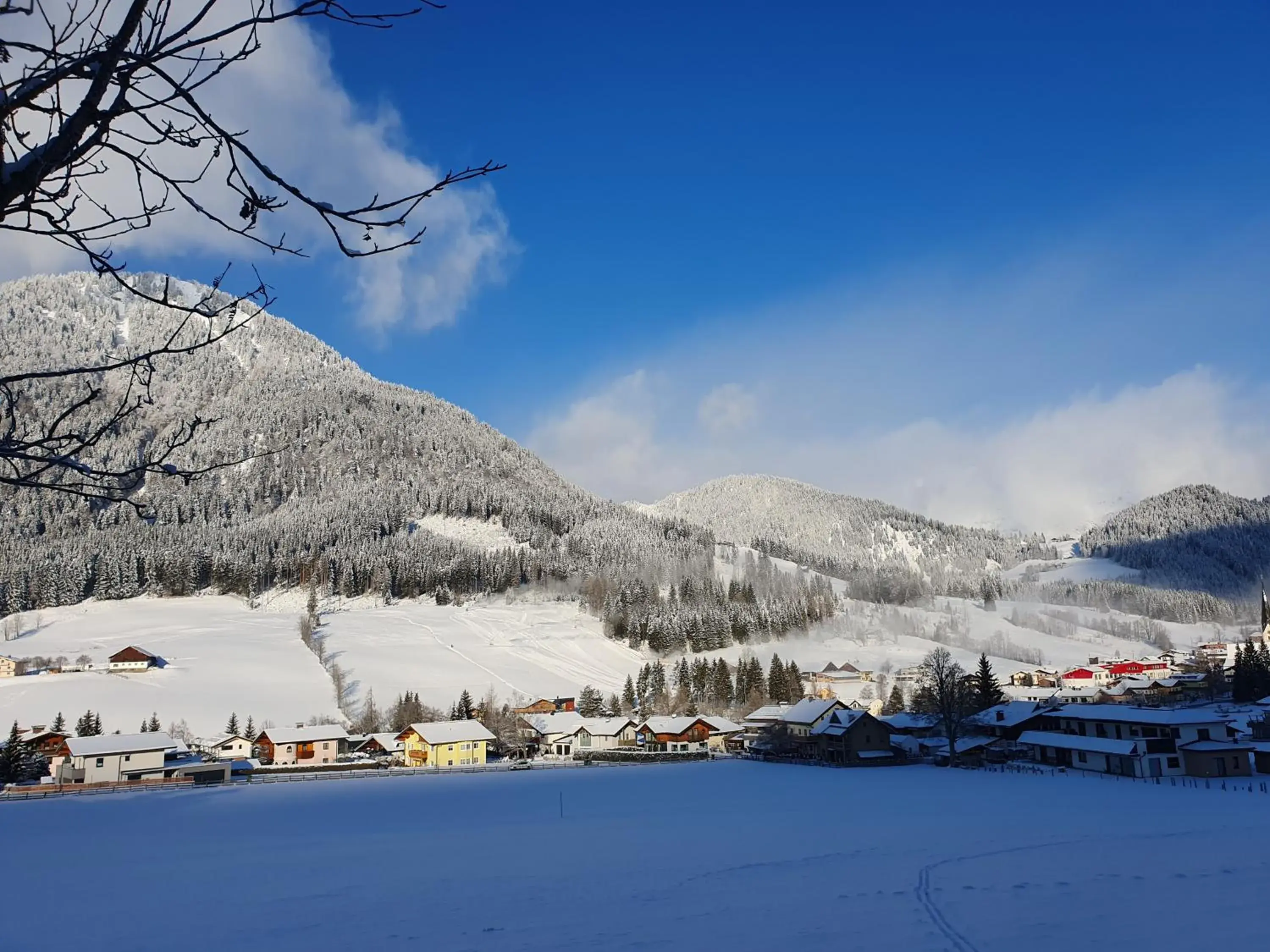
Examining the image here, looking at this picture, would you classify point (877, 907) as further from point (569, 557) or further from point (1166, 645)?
point (1166, 645)

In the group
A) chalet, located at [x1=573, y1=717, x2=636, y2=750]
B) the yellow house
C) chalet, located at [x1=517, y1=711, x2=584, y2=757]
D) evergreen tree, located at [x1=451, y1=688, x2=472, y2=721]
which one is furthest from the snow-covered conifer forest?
the yellow house

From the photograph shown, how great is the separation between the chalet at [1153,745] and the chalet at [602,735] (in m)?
29.9

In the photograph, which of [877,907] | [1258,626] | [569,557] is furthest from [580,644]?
[1258,626]

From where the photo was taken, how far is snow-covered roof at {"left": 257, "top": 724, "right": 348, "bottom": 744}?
2105 inches

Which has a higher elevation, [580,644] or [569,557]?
[569,557]

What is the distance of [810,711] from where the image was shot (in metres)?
55.3

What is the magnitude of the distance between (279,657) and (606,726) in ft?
120

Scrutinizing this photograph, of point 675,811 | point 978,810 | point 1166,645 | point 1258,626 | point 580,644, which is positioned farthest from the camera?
point 1258,626

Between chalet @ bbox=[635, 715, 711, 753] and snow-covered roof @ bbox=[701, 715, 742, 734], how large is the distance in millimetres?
201

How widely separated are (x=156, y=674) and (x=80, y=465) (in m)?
77.5

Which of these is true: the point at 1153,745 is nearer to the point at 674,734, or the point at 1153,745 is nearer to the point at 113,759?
the point at 674,734

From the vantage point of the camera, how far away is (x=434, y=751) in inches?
2110

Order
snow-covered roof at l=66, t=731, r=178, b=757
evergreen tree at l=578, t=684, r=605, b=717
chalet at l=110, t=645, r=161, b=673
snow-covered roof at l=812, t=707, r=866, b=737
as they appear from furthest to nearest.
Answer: chalet at l=110, t=645, r=161, b=673, evergreen tree at l=578, t=684, r=605, b=717, snow-covered roof at l=812, t=707, r=866, b=737, snow-covered roof at l=66, t=731, r=178, b=757

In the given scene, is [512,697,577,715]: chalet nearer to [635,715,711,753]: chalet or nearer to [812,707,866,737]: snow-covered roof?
[635,715,711,753]: chalet
